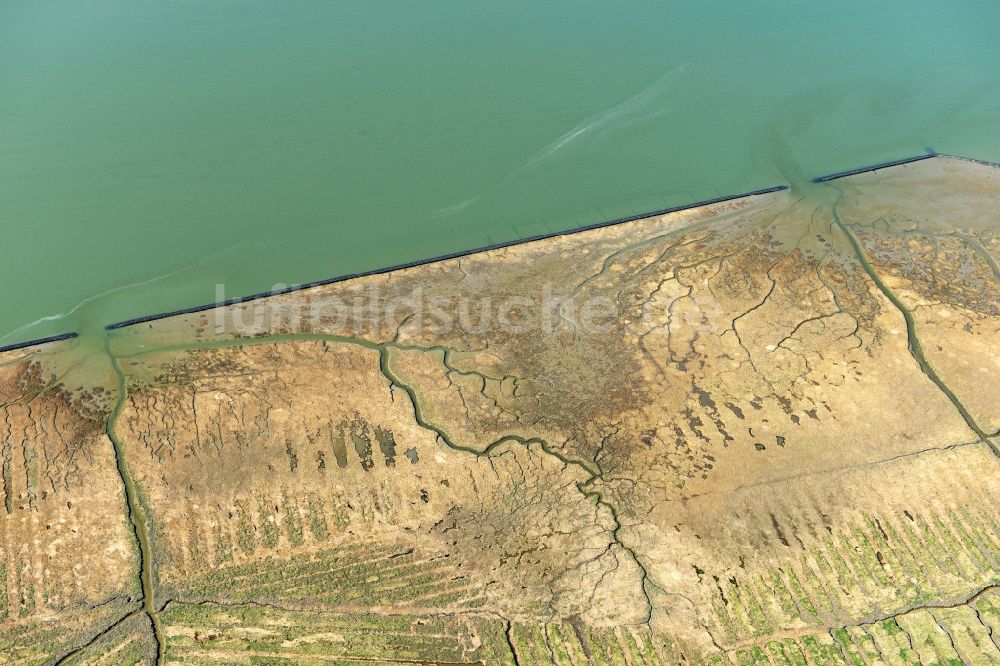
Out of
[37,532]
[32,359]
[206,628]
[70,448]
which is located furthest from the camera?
[32,359]

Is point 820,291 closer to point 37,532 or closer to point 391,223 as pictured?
point 391,223

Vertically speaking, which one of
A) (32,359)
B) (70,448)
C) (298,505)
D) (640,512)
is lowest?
(640,512)

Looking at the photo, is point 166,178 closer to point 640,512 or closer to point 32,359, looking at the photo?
point 32,359

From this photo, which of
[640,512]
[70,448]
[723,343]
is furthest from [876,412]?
[70,448]

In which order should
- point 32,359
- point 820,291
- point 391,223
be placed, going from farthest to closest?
point 391,223, point 820,291, point 32,359

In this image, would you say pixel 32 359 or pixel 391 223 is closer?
pixel 32 359

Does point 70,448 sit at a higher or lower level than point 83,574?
higher
